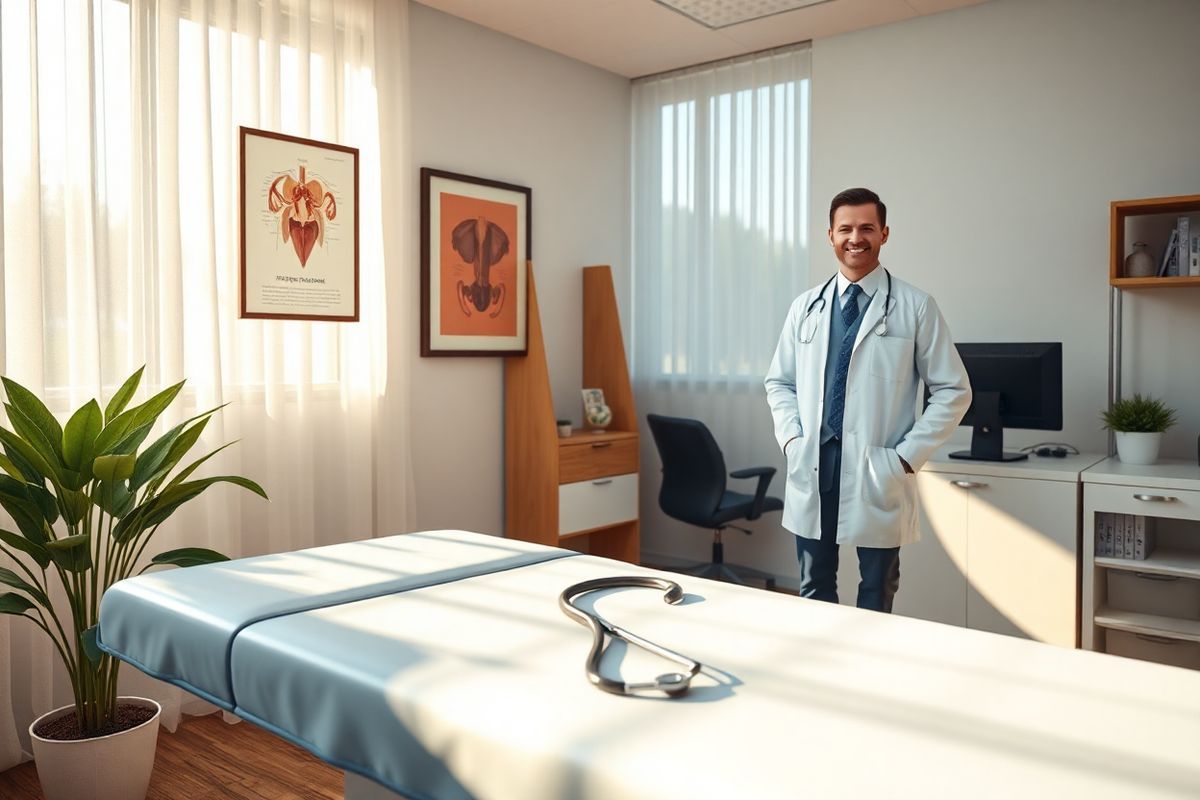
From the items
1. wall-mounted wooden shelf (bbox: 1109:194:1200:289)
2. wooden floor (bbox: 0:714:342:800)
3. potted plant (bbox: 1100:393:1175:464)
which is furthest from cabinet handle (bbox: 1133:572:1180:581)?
wooden floor (bbox: 0:714:342:800)

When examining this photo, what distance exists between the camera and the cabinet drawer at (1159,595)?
2.97 metres

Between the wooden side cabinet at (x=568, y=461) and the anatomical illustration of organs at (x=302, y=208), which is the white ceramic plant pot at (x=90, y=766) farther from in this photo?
the wooden side cabinet at (x=568, y=461)

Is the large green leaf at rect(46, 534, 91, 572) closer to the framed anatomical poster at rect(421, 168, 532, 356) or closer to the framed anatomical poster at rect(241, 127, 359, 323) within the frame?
the framed anatomical poster at rect(241, 127, 359, 323)

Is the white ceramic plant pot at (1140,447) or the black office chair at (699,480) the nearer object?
the white ceramic plant pot at (1140,447)

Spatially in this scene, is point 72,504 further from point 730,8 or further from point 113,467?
point 730,8

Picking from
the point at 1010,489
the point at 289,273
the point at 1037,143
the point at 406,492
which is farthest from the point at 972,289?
the point at 289,273

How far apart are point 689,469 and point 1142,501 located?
5.70ft

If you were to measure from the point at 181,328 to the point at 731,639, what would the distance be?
2285 mm

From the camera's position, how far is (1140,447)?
10.1ft

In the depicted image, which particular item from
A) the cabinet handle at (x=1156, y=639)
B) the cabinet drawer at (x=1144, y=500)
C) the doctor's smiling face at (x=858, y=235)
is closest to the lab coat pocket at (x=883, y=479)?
the doctor's smiling face at (x=858, y=235)

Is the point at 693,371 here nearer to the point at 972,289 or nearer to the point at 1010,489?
the point at 972,289

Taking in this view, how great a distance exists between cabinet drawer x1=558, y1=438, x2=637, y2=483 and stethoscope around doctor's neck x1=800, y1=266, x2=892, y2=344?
1572 mm

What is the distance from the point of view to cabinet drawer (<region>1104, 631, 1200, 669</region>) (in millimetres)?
2898

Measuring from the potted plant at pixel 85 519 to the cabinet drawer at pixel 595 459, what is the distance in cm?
180
